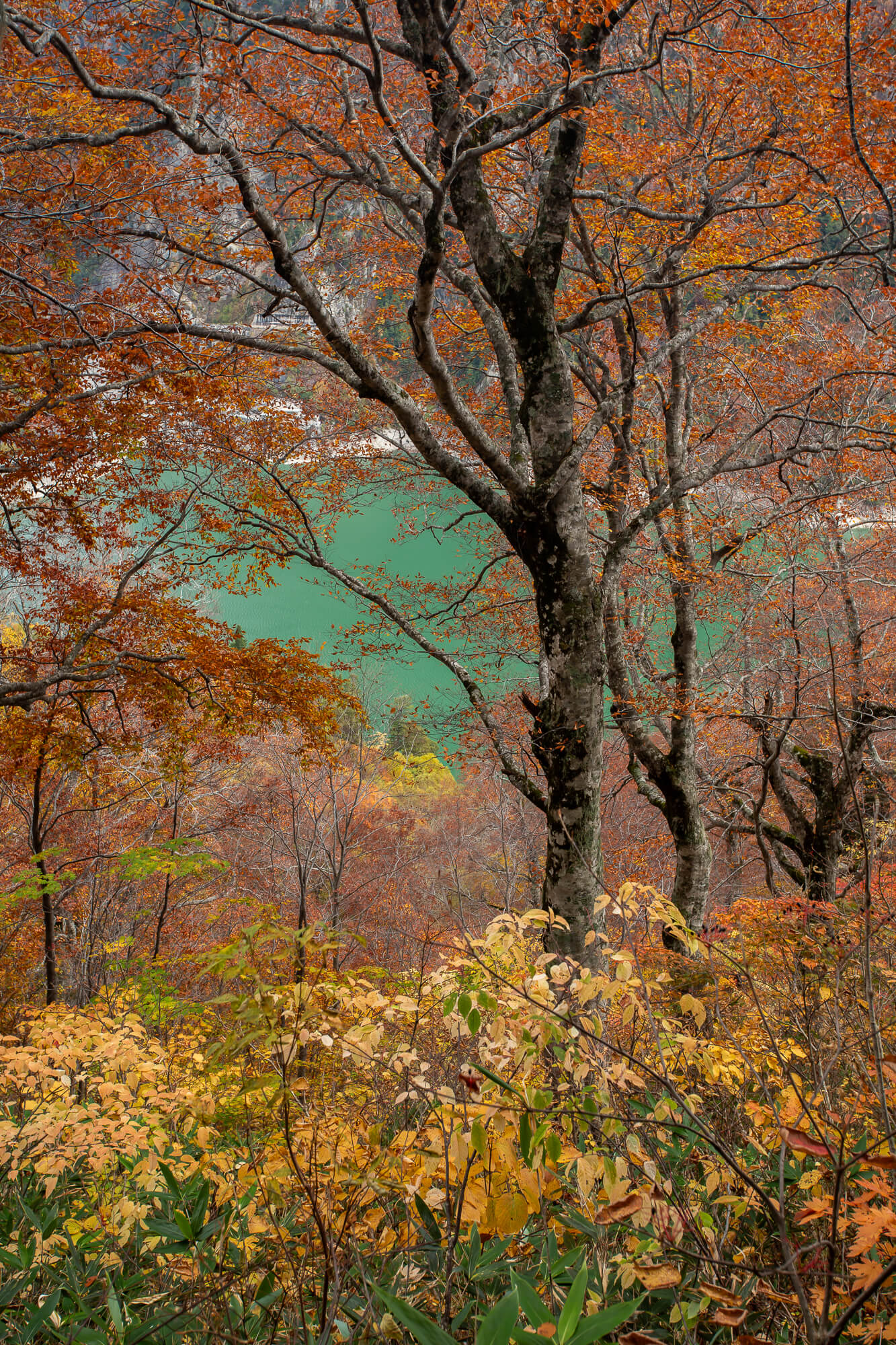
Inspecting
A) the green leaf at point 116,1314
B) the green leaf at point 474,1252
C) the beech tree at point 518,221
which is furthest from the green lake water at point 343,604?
the green leaf at point 474,1252

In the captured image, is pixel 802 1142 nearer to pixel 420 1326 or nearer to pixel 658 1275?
pixel 658 1275

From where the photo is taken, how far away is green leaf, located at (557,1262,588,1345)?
0.89 meters

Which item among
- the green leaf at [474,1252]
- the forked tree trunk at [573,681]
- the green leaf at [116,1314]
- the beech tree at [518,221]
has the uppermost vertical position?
the beech tree at [518,221]

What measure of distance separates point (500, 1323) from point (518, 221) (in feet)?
27.1

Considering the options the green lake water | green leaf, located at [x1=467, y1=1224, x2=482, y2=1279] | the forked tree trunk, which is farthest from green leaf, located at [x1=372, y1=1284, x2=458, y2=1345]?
the green lake water

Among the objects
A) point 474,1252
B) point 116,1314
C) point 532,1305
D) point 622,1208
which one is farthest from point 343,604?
point 532,1305

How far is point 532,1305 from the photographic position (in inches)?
39.9

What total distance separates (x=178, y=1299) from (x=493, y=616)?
723 cm

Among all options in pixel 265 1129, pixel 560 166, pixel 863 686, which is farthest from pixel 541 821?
pixel 560 166

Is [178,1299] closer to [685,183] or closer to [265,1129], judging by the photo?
[265,1129]

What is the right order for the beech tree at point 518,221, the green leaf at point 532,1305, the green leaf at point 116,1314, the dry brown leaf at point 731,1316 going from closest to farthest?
the dry brown leaf at point 731,1316 < the green leaf at point 532,1305 < the green leaf at point 116,1314 < the beech tree at point 518,221

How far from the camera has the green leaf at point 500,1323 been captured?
2.90 ft

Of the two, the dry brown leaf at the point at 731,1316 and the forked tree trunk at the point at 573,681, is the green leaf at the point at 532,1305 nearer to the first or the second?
the dry brown leaf at the point at 731,1316

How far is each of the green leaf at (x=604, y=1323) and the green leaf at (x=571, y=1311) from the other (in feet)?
0.03
